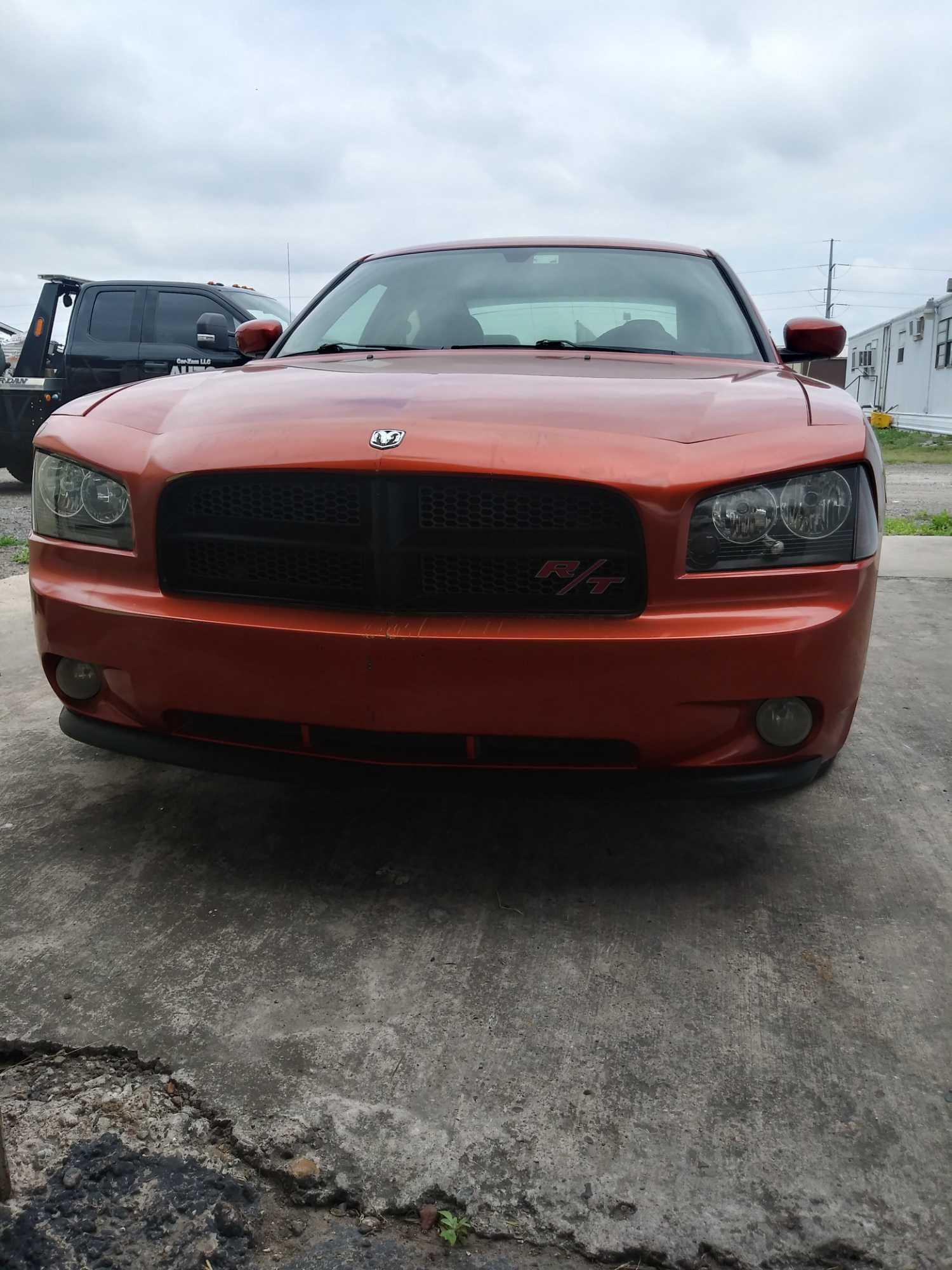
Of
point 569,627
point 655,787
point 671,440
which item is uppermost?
point 671,440

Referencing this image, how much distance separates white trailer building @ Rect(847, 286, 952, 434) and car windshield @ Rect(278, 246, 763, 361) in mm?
20814

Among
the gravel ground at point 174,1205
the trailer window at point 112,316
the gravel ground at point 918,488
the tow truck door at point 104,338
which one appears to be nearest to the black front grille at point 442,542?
Answer: the gravel ground at point 174,1205

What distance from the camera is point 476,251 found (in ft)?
12.2

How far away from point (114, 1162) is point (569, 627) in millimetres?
1132

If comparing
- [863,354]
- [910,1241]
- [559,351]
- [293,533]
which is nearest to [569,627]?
[293,533]

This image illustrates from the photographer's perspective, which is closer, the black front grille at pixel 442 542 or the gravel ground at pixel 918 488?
the black front grille at pixel 442 542

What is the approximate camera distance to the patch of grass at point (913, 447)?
16594 millimetres

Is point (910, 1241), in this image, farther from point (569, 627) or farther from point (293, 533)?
point (293, 533)

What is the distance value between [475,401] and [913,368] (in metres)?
31.2

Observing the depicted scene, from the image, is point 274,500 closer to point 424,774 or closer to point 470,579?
point 470,579

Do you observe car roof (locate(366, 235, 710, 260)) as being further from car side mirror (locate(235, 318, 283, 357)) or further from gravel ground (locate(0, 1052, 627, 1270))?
gravel ground (locate(0, 1052, 627, 1270))

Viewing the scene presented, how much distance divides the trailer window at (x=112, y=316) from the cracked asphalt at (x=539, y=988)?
25.8 feet

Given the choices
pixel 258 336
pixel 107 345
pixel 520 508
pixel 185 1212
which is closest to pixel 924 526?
pixel 258 336

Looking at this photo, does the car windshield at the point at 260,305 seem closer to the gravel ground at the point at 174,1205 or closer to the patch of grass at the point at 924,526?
the patch of grass at the point at 924,526
